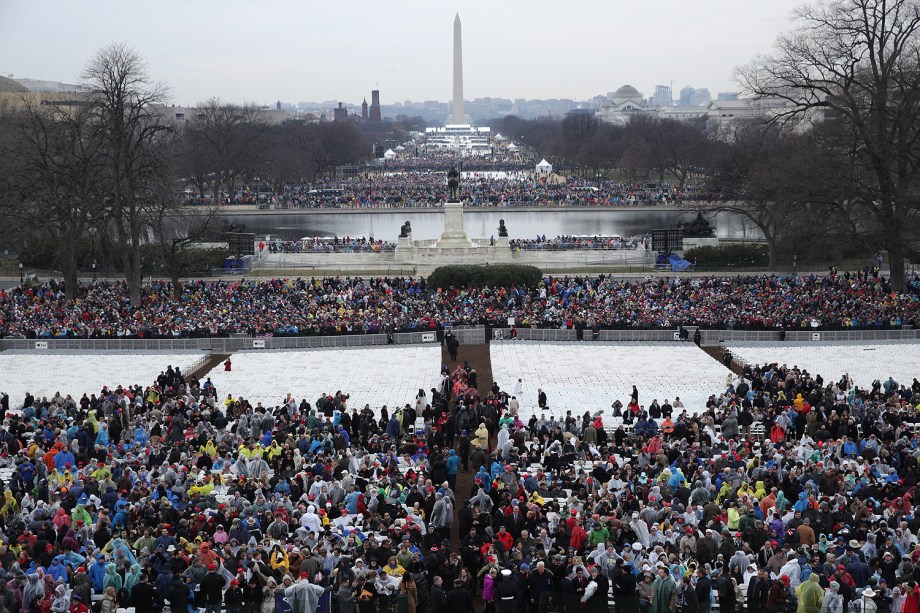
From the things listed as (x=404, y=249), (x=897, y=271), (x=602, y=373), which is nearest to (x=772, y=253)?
(x=897, y=271)

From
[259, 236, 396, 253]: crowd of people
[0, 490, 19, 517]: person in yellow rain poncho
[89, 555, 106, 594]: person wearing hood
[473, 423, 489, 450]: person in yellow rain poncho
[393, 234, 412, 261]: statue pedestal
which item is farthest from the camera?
[259, 236, 396, 253]: crowd of people

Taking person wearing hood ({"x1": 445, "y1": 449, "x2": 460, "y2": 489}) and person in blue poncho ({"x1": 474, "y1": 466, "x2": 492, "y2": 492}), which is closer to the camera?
person in blue poncho ({"x1": 474, "y1": 466, "x2": 492, "y2": 492})

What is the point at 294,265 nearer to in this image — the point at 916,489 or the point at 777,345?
Result: the point at 777,345

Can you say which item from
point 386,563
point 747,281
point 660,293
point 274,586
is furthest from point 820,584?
point 747,281

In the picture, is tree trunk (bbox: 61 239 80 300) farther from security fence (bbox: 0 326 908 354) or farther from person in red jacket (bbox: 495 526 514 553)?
person in red jacket (bbox: 495 526 514 553)

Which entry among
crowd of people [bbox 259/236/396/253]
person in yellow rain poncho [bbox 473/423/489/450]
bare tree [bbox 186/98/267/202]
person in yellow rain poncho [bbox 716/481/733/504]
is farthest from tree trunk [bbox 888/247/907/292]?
bare tree [bbox 186/98/267/202]

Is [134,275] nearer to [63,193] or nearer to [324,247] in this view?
[63,193]
